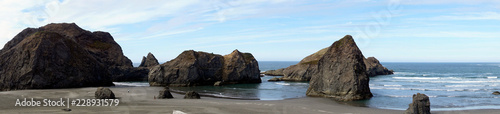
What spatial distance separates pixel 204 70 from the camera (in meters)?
69.7

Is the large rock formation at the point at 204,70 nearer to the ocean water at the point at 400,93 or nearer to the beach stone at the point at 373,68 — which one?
the ocean water at the point at 400,93

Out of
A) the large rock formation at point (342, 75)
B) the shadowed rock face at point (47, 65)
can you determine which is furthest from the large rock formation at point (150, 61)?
the large rock formation at point (342, 75)

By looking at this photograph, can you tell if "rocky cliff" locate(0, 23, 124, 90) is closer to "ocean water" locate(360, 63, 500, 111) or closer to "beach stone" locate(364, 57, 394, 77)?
"ocean water" locate(360, 63, 500, 111)

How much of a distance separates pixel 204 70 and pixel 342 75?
121 feet

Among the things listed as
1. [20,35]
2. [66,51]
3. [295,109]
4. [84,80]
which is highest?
[20,35]

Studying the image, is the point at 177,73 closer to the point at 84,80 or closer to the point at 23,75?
the point at 84,80

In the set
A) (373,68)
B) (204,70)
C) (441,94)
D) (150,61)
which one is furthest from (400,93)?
(150,61)

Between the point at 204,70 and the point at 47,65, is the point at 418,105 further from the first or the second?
the point at 204,70

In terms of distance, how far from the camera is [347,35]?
1661 inches

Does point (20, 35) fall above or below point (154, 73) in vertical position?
above

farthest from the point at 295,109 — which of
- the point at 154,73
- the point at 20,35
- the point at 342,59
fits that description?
the point at 20,35

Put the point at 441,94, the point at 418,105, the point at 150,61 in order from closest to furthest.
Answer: the point at 418,105
the point at 441,94
the point at 150,61

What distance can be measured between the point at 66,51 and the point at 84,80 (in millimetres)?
5088

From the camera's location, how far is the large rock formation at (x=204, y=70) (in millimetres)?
63344
